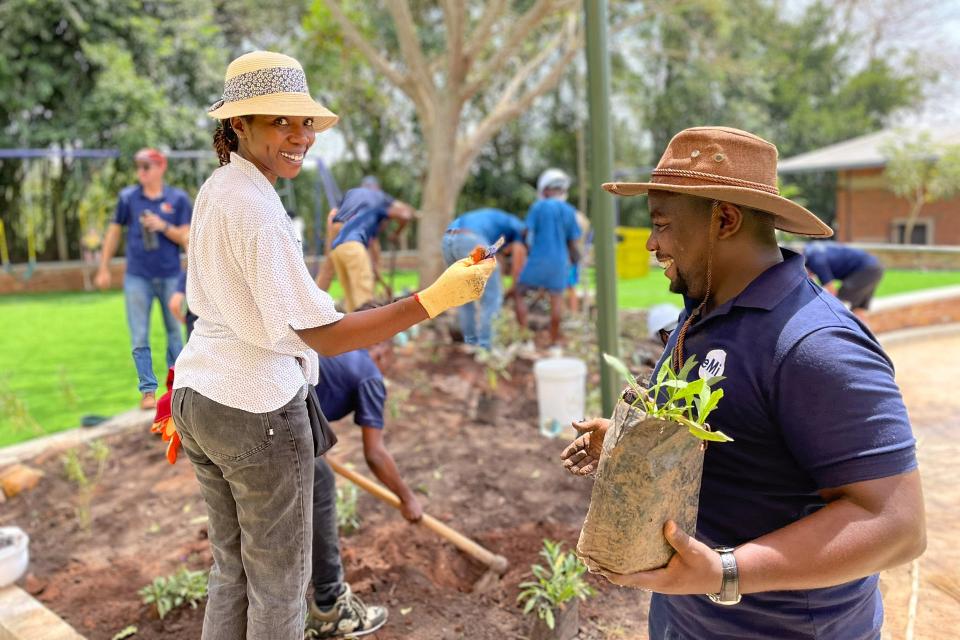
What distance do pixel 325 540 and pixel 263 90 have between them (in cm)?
166

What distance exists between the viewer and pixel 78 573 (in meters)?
3.53

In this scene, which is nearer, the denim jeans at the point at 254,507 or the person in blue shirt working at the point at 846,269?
the denim jeans at the point at 254,507

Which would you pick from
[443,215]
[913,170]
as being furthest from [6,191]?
[913,170]

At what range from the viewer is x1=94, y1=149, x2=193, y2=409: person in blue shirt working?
571cm

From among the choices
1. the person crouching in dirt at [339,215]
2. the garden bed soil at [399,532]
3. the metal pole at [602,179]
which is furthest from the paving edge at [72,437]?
the metal pole at [602,179]

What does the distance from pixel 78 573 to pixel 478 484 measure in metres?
2.05

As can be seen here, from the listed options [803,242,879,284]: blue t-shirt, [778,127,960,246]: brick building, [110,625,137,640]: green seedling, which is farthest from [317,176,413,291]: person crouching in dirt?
[778,127,960,246]: brick building

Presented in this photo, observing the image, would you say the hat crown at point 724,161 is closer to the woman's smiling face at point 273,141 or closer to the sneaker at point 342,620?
the woman's smiling face at point 273,141

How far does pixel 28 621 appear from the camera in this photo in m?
2.94

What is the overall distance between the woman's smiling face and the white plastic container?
2.39 m

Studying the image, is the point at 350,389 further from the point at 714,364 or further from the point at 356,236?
the point at 714,364

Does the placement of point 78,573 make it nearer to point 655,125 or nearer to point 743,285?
point 743,285

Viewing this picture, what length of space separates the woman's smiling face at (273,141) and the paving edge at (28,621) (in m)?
2.00

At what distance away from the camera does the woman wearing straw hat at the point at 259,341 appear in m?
1.80
